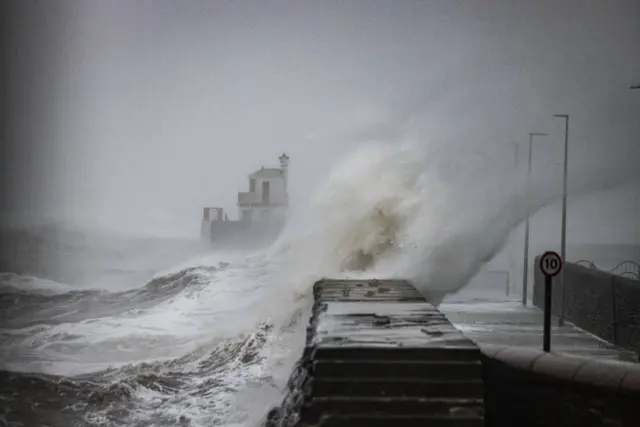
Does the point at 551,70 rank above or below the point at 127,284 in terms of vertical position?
above

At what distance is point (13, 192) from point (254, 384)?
1740 mm

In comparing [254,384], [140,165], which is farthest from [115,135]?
[254,384]

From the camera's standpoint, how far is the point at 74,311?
382 cm

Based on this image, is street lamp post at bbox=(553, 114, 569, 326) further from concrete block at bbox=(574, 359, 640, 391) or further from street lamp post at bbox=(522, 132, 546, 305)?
concrete block at bbox=(574, 359, 640, 391)

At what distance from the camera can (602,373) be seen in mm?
2615

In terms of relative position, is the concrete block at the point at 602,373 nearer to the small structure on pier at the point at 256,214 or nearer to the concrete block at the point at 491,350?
the concrete block at the point at 491,350

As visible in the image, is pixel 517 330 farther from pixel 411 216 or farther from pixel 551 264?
pixel 411 216

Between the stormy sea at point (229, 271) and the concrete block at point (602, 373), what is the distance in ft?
3.93

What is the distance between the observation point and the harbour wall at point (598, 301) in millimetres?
3580

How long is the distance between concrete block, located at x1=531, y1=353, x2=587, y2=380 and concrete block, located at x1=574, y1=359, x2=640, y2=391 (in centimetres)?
3

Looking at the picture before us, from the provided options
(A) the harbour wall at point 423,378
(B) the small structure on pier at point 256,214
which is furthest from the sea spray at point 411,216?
(A) the harbour wall at point 423,378

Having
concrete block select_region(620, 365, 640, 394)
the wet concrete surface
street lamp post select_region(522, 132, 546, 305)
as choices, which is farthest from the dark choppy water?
concrete block select_region(620, 365, 640, 394)

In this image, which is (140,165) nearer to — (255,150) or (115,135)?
(115,135)

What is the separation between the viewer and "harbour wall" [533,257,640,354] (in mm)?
3580
